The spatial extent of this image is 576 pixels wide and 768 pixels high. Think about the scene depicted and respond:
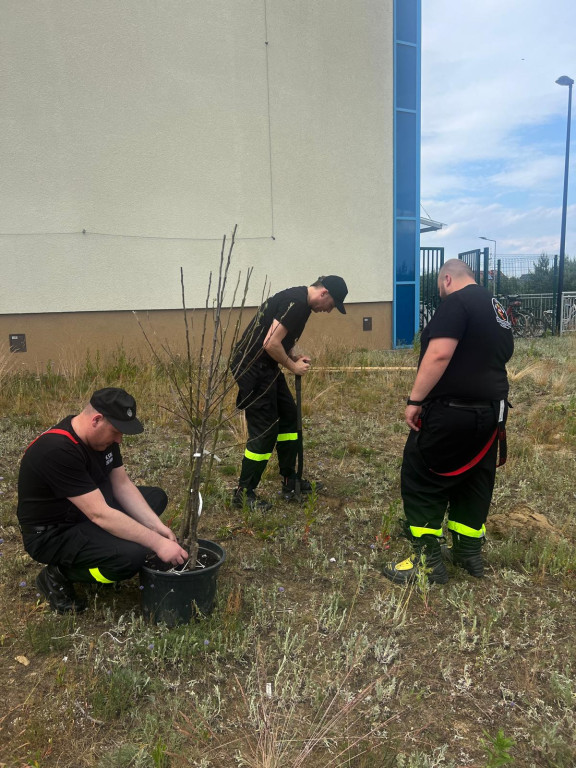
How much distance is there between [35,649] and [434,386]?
2.35 m

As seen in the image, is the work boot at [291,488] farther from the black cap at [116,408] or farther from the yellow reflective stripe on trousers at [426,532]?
the black cap at [116,408]

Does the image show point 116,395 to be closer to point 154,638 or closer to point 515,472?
point 154,638

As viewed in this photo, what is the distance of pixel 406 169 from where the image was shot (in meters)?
12.2

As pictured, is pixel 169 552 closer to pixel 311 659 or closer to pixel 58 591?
pixel 58 591

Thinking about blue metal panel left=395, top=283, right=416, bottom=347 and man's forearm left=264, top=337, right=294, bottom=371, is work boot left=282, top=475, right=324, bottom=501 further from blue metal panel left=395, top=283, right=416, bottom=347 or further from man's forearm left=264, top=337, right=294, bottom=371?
blue metal panel left=395, top=283, right=416, bottom=347

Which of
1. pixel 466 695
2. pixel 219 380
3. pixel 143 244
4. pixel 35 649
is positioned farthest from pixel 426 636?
pixel 143 244

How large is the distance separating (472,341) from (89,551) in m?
2.23

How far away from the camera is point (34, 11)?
8969 mm

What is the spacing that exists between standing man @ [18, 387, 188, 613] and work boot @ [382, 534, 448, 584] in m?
1.26

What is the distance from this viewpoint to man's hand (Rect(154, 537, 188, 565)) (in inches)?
109

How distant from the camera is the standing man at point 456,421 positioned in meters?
3.05

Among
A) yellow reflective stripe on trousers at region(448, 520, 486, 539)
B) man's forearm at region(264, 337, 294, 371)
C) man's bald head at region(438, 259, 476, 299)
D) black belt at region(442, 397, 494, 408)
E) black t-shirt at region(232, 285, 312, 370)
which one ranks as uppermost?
man's bald head at region(438, 259, 476, 299)

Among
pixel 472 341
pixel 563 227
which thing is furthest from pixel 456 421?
pixel 563 227

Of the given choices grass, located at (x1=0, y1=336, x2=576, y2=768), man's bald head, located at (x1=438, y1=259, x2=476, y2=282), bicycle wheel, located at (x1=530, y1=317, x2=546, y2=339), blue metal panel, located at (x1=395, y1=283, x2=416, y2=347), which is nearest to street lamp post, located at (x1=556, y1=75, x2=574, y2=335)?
→ bicycle wheel, located at (x1=530, y1=317, x2=546, y2=339)
